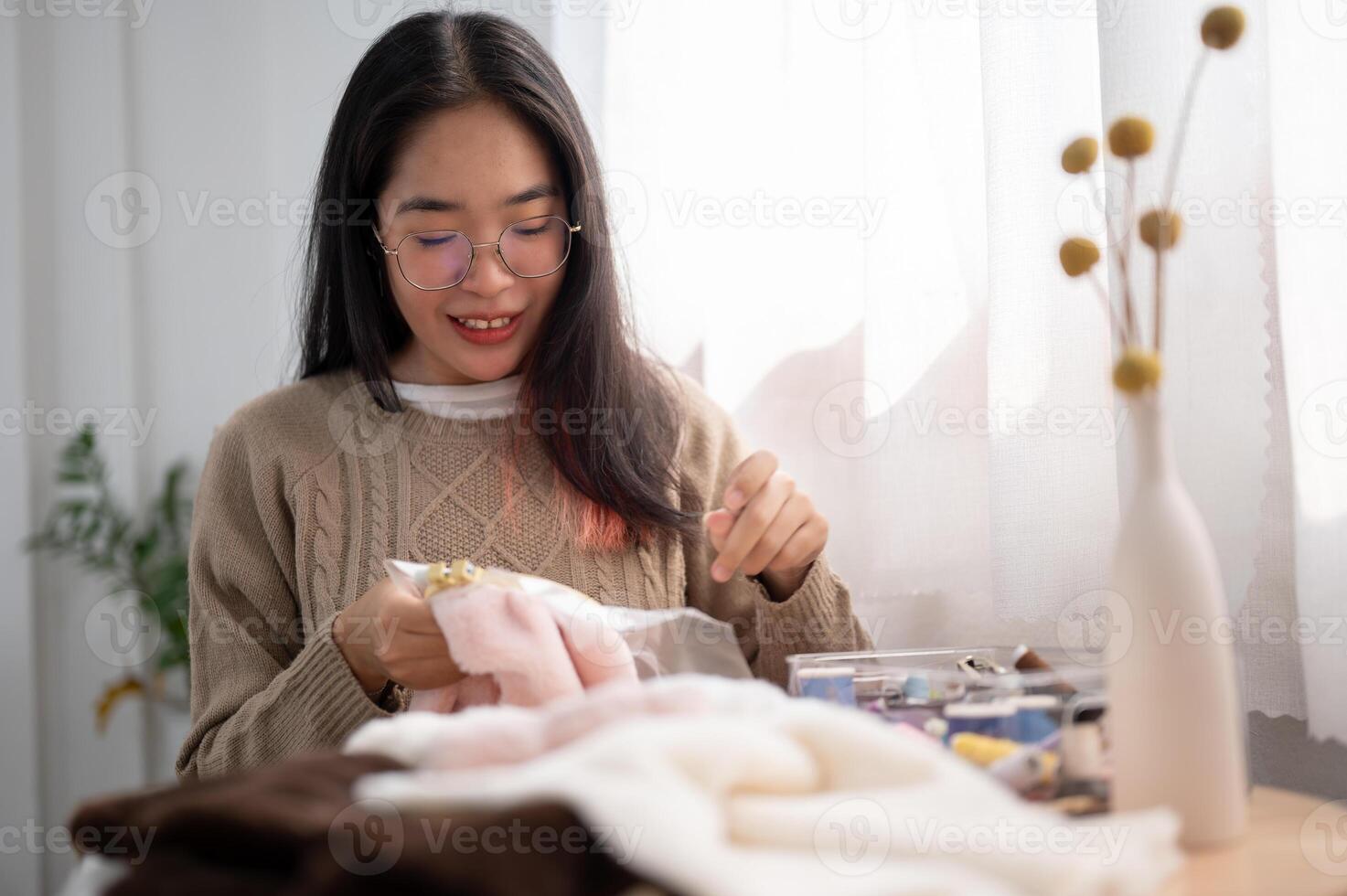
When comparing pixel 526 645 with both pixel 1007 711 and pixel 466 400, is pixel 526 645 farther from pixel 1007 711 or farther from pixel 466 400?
pixel 466 400

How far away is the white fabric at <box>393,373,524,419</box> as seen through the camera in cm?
136

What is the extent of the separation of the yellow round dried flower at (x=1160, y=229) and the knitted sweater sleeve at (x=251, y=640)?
76cm

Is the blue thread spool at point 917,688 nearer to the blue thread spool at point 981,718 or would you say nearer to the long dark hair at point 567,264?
the blue thread spool at point 981,718

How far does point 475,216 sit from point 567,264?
6.0 inches

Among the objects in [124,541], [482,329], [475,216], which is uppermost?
[475,216]

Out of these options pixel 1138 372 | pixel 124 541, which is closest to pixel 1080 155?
pixel 1138 372

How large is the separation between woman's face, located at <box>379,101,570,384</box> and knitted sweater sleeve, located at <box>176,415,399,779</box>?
26 centimetres

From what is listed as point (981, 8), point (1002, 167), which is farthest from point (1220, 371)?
point (981, 8)

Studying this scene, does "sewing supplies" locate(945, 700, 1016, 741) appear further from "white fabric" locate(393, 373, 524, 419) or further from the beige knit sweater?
"white fabric" locate(393, 373, 524, 419)

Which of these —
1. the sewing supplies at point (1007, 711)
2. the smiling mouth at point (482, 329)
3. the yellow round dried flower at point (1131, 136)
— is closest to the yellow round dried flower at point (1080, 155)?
the yellow round dried flower at point (1131, 136)

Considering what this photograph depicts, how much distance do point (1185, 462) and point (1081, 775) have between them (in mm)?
539

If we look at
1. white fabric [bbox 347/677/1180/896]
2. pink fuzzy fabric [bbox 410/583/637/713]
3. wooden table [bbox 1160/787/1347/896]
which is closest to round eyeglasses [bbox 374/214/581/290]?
pink fuzzy fabric [bbox 410/583/637/713]

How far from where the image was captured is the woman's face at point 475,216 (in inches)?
48.3

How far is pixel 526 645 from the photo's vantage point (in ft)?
2.79
